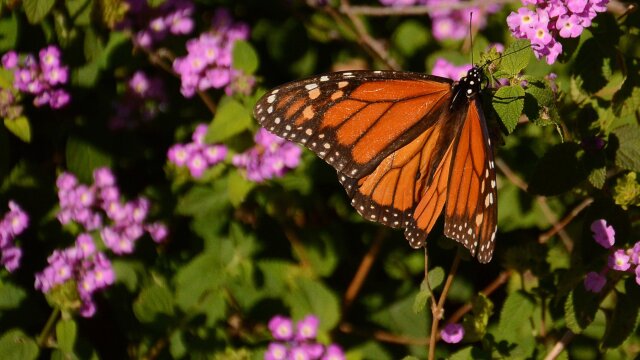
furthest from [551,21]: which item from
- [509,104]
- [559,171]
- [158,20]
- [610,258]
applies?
[158,20]

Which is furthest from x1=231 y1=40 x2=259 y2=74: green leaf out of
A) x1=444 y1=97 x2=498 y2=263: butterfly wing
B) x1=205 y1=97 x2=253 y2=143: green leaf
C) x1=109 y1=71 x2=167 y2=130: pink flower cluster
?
x1=444 y1=97 x2=498 y2=263: butterfly wing

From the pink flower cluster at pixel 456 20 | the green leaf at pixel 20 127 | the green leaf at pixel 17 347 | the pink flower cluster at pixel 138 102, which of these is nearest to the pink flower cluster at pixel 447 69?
the pink flower cluster at pixel 456 20

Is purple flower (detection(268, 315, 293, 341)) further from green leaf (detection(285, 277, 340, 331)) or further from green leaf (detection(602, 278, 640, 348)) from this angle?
green leaf (detection(602, 278, 640, 348))

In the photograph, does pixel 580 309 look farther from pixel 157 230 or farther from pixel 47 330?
pixel 47 330

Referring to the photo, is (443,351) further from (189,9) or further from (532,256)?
A: (189,9)

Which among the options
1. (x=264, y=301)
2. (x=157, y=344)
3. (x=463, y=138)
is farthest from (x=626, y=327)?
(x=157, y=344)
